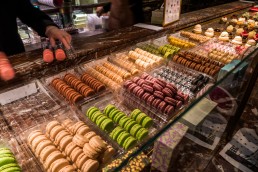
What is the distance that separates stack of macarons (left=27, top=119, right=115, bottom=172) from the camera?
60.5 inches

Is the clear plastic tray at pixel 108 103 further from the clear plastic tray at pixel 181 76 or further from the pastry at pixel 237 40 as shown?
the pastry at pixel 237 40

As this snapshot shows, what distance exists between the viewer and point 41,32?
2607 millimetres

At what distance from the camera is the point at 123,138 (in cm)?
178

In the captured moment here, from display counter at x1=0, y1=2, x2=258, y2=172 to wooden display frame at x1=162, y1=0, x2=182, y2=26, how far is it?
131mm

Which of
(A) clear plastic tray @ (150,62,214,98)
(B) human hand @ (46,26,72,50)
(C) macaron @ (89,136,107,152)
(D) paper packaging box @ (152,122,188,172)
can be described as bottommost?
(D) paper packaging box @ (152,122,188,172)

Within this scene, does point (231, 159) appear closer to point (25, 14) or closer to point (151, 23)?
point (151, 23)

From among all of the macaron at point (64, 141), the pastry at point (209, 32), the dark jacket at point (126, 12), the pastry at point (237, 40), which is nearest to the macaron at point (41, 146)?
the macaron at point (64, 141)

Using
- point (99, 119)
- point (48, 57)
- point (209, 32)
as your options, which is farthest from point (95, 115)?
point (209, 32)

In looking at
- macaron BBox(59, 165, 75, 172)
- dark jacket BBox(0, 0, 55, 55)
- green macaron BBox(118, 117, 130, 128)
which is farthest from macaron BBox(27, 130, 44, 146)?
dark jacket BBox(0, 0, 55, 55)

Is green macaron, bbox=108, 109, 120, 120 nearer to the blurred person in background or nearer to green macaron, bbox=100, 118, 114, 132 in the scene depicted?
green macaron, bbox=100, 118, 114, 132

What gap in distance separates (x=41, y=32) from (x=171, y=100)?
1.84 metres

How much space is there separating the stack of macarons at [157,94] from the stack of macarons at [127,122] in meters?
0.25

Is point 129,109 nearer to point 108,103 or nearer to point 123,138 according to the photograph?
point 108,103

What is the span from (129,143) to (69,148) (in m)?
0.49
